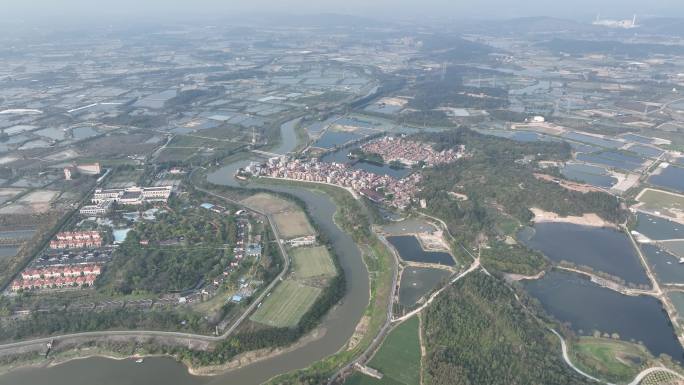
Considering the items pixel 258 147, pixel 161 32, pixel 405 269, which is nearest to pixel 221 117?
pixel 258 147

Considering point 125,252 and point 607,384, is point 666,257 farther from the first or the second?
point 125,252

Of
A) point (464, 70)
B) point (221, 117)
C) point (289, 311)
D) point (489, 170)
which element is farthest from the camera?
point (464, 70)

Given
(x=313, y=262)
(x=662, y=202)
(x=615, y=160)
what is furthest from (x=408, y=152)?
(x=313, y=262)

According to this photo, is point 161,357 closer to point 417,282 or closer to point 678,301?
point 417,282

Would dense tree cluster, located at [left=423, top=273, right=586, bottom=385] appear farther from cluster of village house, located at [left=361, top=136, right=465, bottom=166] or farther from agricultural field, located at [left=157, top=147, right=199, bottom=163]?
agricultural field, located at [left=157, top=147, right=199, bottom=163]

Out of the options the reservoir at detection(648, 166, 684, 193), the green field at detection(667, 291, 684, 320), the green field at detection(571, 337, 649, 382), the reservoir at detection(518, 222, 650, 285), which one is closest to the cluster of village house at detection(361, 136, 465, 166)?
the reservoir at detection(518, 222, 650, 285)

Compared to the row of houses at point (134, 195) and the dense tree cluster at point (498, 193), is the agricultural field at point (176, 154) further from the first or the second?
the dense tree cluster at point (498, 193)

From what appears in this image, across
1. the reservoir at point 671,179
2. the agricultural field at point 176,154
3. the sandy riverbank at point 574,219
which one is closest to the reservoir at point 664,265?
the sandy riverbank at point 574,219
